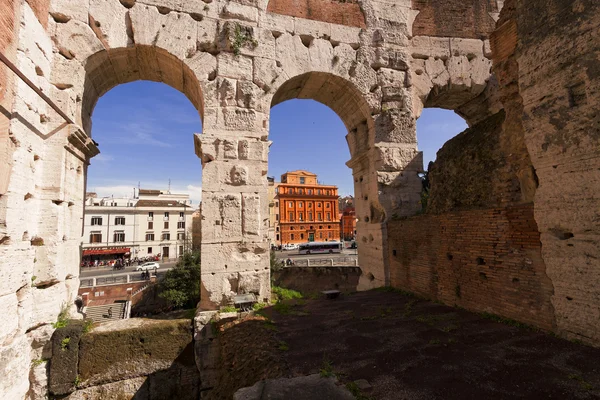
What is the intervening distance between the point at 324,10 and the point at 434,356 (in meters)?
7.51

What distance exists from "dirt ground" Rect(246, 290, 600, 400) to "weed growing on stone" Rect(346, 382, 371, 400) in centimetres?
2

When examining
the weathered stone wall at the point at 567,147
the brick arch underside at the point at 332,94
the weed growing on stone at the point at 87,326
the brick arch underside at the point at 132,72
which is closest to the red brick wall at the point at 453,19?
the brick arch underside at the point at 332,94

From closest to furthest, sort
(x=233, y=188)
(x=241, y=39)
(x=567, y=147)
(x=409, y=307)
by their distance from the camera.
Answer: (x=567, y=147), (x=409, y=307), (x=233, y=188), (x=241, y=39)

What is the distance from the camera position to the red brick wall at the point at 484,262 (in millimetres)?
4117

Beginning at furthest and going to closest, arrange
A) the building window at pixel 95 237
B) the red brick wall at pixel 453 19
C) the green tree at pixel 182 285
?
the building window at pixel 95 237 → the green tree at pixel 182 285 → the red brick wall at pixel 453 19

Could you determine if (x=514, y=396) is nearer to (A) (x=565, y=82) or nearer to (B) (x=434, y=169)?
(A) (x=565, y=82)

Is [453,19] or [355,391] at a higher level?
[453,19]

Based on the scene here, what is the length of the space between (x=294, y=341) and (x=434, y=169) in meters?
4.79

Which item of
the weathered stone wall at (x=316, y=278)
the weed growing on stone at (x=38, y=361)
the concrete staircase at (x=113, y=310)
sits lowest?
the concrete staircase at (x=113, y=310)

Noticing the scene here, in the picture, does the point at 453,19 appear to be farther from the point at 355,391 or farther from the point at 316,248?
the point at 316,248

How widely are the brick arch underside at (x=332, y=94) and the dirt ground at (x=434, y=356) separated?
4.78 m

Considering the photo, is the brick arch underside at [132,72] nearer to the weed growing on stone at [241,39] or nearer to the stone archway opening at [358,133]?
the weed growing on stone at [241,39]

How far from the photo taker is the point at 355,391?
276 cm

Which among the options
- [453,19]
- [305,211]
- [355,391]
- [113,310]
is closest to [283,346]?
[355,391]
